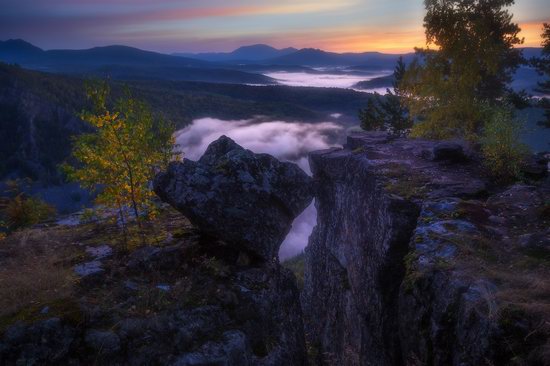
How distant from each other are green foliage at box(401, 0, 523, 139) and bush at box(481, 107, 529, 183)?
8.93 meters

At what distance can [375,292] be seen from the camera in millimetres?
14695

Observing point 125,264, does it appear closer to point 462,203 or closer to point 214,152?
point 214,152

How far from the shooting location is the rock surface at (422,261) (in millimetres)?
8086

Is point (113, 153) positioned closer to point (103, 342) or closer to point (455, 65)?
point (103, 342)

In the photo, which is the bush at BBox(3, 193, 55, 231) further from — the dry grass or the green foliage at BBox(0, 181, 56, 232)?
the dry grass

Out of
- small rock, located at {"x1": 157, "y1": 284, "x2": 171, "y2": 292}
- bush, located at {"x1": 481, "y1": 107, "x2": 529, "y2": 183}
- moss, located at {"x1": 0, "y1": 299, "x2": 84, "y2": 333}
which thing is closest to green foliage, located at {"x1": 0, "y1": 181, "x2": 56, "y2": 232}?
moss, located at {"x1": 0, "y1": 299, "x2": 84, "y2": 333}

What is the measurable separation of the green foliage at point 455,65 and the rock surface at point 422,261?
5.05 m

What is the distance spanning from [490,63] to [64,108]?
6055 inches

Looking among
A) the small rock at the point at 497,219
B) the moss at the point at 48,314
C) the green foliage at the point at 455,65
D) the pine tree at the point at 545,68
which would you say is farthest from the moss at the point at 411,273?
the pine tree at the point at 545,68

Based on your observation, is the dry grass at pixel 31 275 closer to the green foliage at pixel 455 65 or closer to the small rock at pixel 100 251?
the small rock at pixel 100 251

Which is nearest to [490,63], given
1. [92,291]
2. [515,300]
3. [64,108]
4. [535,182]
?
[535,182]

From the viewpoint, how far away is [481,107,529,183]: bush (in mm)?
14953

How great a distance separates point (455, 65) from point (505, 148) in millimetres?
12376

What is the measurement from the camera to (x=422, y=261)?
1057 cm
